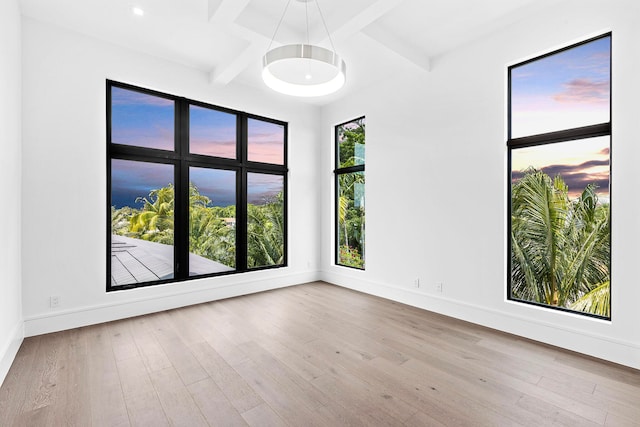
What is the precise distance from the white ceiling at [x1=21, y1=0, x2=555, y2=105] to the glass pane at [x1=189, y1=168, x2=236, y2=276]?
5.02 feet

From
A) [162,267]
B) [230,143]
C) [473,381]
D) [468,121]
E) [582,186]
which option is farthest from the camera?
[230,143]

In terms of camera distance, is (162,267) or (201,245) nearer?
(162,267)

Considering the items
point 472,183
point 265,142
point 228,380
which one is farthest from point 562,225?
point 265,142

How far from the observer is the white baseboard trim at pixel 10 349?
7.65ft

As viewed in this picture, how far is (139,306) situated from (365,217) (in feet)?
10.9

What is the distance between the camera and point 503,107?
331cm

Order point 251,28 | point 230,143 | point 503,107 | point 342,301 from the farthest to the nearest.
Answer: point 230,143 < point 342,301 < point 503,107 < point 251,28

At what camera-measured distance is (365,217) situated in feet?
16.1

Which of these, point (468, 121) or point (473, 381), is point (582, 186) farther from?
point (473, 381)

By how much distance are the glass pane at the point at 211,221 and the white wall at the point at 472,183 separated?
2010mm

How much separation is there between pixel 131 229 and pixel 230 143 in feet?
6.01

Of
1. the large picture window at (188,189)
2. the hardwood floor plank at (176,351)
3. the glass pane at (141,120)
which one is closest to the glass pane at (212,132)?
the large picture window at (188,189)

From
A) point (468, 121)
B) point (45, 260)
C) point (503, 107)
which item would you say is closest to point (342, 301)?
point (468, 121)

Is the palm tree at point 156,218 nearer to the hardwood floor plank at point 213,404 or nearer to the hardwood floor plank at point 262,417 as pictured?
the hardwood floor plank at point 213,404
